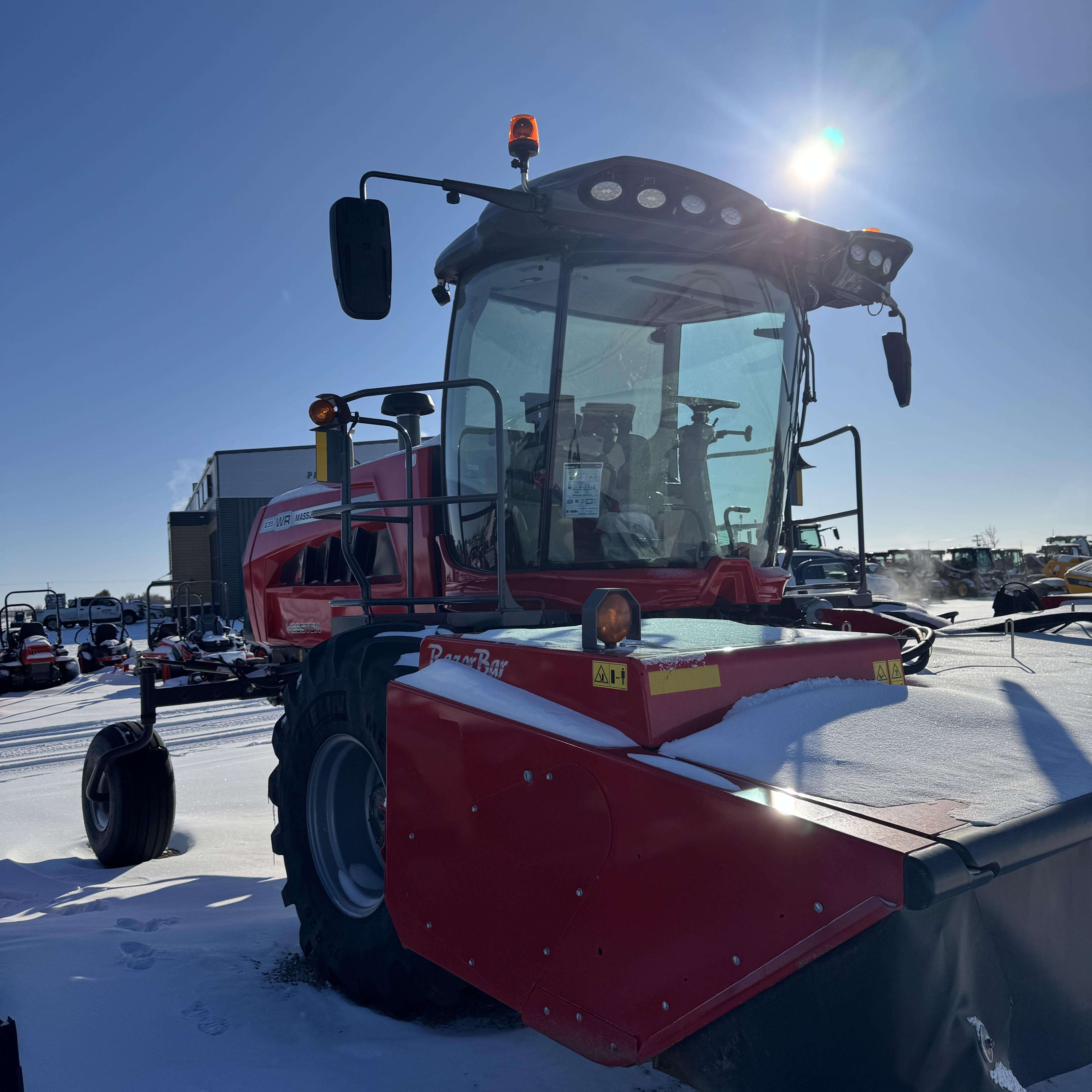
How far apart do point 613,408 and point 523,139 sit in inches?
38.8

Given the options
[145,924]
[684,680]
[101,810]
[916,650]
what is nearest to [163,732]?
[101,810]

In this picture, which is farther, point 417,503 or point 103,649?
point 103,649

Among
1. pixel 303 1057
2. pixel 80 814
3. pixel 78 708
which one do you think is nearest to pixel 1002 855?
pixel 303 1057

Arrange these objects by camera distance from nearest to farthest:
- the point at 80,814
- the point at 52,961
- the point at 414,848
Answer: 1. the point at 414,848
2. the point at 52,961
3. the point at 80,814

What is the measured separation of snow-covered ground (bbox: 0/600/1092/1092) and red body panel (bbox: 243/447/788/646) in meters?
1.22

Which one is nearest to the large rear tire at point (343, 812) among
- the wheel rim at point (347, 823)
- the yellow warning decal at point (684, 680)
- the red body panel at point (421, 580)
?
the wheel rim at point (347, 823)

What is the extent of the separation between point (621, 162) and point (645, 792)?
88.6 inches

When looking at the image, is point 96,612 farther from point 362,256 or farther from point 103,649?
point 362,256

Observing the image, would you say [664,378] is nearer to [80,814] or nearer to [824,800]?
[824,800]

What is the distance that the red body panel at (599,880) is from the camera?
145 cm

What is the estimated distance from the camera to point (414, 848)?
2.21 metres

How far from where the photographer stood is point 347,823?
3043 millimetres

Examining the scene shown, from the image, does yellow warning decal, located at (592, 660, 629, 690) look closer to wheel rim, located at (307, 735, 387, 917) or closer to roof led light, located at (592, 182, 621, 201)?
wheel rim, located at (307, 735, 387, 917)

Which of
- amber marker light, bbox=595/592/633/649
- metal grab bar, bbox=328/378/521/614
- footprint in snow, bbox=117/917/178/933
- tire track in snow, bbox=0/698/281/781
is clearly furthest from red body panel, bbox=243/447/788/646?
tire track in snow, bbox=0/698/281/781
